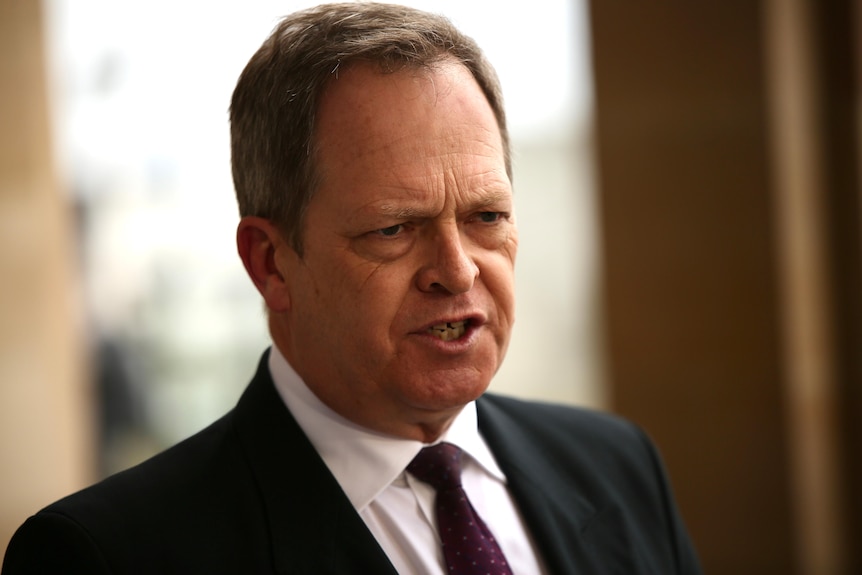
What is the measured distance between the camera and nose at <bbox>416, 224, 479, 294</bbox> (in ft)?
4.86

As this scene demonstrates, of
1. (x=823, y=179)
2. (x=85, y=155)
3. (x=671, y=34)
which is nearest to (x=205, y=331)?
(x=85, y=155)

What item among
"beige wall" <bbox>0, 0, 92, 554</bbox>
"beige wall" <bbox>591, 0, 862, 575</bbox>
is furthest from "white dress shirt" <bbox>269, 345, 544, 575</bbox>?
"beige wall" <bbox>591, 0, 862, 575</bbox>

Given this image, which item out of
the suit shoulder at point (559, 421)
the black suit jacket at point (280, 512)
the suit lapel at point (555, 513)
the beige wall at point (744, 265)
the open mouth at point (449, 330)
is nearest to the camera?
the black suit jacket at point (280, 512)

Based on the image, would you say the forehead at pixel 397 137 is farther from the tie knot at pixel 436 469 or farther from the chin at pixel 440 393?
the tie knot at pixel 436 469

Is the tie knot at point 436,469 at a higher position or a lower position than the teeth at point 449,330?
lower

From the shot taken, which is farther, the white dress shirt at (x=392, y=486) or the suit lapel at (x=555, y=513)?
the suit lapel at (x=555, y=513)

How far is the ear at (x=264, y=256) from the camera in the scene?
5.26ft

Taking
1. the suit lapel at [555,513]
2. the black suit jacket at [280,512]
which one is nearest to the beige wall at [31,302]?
the black suit jacket at [280,512]

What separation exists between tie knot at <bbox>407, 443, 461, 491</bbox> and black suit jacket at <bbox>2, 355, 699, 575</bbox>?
14cm

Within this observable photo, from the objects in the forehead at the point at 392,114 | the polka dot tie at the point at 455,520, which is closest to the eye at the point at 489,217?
the forehead at the point at 392,114

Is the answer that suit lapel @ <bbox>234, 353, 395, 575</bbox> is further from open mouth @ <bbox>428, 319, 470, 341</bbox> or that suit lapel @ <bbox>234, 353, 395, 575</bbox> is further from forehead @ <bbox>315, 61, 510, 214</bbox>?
forehead @ <bbox>315, 61, 510, 214</bbox>

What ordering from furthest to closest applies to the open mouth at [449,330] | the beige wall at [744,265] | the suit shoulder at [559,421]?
the beige wall at [744,265]
the suit shoulder at [559,421]
the open mouth at [449,330]

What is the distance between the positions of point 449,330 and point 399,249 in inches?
6.0

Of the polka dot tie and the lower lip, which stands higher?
the lower lip
